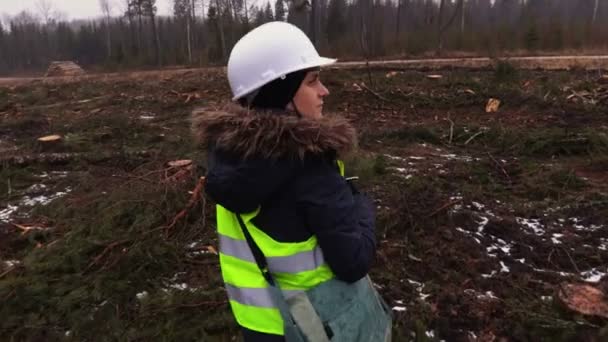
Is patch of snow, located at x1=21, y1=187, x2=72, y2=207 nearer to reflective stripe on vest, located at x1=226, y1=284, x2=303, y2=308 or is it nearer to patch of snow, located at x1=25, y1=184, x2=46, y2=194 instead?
patch of snow, located at x1=25, y1=184, x2=46, y2=194

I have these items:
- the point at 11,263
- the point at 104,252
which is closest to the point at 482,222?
the point at 104,252

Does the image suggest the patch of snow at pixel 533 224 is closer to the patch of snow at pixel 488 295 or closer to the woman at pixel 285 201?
the patch of snow at pixel 488 295

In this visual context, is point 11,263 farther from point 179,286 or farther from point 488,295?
point 488,295

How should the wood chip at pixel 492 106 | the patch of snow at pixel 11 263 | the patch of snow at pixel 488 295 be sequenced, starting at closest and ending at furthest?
the patch of snow at pixel 488 295 < the patch of snow at pixel 11 263 < the wood chip at pixel 492 106

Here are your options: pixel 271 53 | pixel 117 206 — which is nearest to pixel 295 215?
pixel 271 53

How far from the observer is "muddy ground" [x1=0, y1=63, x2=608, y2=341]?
117 inches

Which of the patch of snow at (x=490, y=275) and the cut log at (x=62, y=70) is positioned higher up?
the cut log at (x=62, y=70)

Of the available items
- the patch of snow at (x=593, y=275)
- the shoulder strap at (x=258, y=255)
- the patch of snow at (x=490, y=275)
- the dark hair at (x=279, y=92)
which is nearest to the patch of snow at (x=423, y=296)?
the patch of snow at (x=490, y=275)

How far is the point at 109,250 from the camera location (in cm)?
382

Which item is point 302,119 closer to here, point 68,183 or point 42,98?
point 68,183

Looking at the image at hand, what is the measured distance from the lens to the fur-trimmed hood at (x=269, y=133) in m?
1.25

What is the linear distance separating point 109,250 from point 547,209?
4235mm

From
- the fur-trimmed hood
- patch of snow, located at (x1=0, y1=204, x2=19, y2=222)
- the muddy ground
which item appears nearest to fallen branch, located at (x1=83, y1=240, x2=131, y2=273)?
the muddy ground

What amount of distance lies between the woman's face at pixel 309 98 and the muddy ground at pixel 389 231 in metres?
0.23
